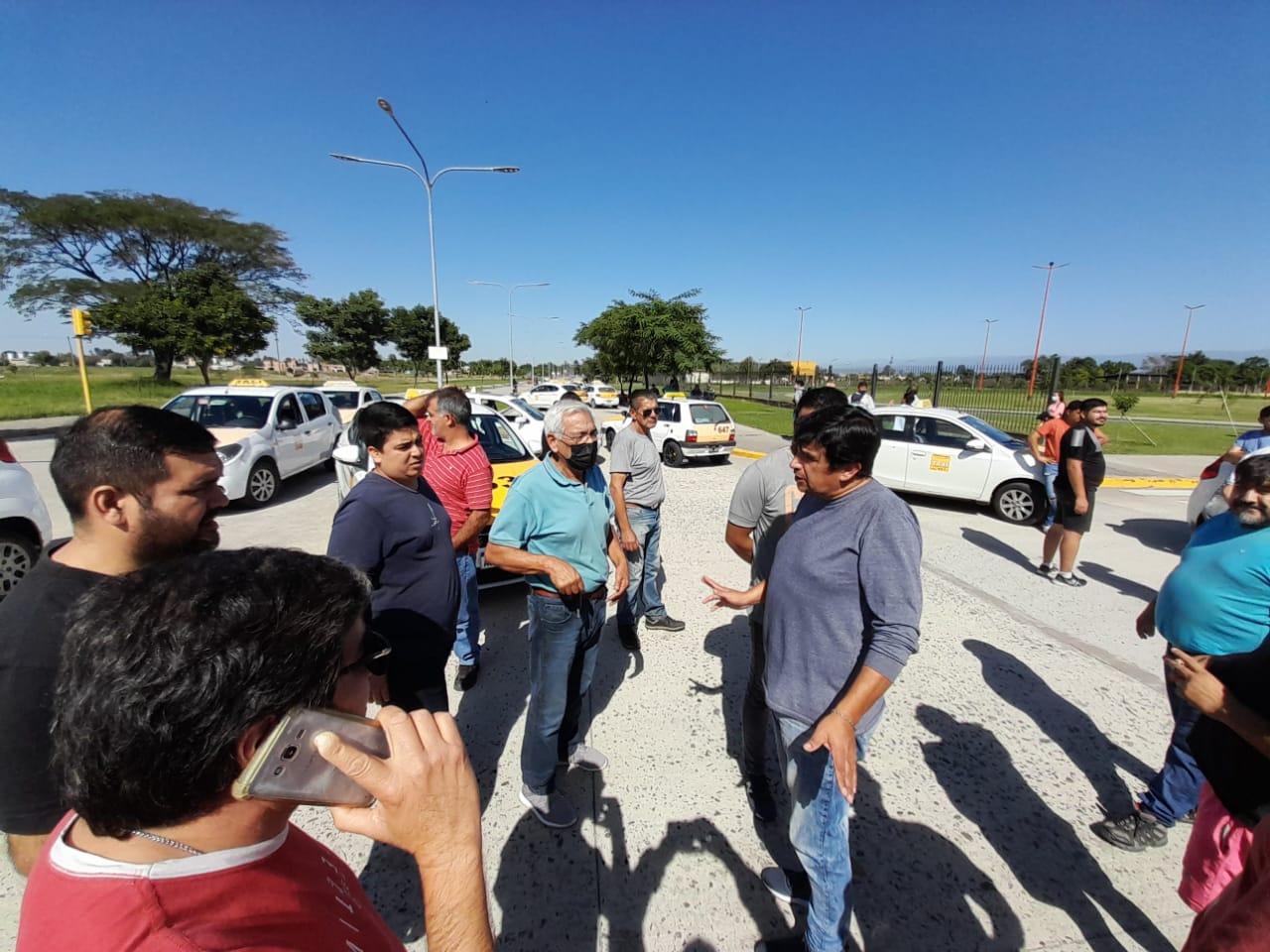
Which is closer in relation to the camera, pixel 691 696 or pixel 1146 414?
pixel 691 696

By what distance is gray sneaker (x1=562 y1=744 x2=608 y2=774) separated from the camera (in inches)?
111

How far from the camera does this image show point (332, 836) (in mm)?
2447

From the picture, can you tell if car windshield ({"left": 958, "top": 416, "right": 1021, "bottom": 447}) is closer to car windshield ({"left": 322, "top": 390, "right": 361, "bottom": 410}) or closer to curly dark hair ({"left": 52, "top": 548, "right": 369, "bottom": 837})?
curly dark hair ({"left": 52, "top": 548, "right": 369, "bottom": 837})

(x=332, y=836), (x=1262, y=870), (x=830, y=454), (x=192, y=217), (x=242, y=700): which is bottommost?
(x=332, y=836)

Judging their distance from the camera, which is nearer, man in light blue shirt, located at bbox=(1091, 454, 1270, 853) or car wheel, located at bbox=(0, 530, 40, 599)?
man in light blue shirt, located at bbox=(1091, 454, 1270, 853)

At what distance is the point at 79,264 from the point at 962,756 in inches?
1827

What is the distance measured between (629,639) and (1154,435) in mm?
23838

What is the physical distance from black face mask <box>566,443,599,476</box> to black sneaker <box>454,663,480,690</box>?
196 centimetres

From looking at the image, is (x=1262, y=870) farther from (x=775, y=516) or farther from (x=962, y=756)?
(x=962, y=756)

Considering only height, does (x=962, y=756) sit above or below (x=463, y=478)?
below

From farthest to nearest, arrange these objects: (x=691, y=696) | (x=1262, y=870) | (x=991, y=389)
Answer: (x=991, y=389), (x=691, y=696), (x=1262, y=870)

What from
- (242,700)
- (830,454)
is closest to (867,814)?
(830,454)

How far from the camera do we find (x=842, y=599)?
5.72 feet

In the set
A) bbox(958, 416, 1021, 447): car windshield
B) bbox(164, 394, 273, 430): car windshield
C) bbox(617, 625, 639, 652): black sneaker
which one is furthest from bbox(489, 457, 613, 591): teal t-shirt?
bbox(164, 394, 273, 430): car windshield
